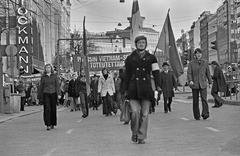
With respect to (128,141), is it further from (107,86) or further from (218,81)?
(218,81)

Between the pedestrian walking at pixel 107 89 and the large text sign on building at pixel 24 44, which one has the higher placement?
the large text sign on building at pixel 24 44

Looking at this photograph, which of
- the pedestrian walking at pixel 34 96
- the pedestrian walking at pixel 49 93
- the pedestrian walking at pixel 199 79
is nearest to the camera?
the pedestrian walking at pixel 49 93

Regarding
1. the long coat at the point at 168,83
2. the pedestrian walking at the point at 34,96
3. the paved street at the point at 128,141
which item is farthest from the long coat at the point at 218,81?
the pedestrian walking at the point at 34,96

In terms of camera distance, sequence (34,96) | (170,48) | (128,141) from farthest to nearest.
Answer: (34,96)
(170,48)
(128,141)

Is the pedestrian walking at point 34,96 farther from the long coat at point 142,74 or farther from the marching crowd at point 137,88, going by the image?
the long coat at point 142,74

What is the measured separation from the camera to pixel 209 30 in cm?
18362

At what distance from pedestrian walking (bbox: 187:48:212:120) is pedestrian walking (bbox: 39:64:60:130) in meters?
3.73

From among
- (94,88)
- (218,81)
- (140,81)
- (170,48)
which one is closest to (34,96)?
(94,88)

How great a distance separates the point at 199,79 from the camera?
49.5ft

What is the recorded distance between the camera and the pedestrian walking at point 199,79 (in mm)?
15062

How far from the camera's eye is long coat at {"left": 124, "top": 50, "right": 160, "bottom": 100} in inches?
393

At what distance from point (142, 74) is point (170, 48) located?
13111 mm

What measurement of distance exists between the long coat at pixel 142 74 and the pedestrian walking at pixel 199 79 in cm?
518

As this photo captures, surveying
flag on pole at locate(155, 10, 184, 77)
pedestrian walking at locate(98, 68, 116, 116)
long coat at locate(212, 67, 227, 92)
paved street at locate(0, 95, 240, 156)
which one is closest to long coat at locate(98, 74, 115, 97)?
pedestrian walking at locate(98, 68, 116, 116)
